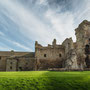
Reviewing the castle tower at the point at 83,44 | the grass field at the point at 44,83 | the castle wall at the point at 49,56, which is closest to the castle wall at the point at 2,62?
the castle wall at the point at 49,56

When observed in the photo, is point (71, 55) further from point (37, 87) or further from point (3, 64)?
point (3, 64)

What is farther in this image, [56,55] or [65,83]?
[56,55]

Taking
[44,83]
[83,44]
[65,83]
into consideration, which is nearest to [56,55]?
[83,44]

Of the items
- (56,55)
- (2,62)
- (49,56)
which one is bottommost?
(2,62)

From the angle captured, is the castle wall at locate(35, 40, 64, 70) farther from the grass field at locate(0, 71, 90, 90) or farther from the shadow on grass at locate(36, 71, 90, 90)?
the shadow on grass at locate(36, 71, 90, 90)

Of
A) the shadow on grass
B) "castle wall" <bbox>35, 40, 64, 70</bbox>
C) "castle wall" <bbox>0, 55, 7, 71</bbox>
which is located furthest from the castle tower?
"castle wall" <bbox>0, 55, 7, 71</bbox>

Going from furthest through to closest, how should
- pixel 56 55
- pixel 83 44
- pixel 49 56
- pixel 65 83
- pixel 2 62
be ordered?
pixel 2 62 → pixel 56 55 → pixel 49 56 → pixel 83 44 → pixel 65 83

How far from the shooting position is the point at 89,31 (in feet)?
84.0

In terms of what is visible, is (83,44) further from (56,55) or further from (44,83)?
(44,83)

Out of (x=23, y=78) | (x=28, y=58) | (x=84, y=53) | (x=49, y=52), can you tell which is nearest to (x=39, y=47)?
(x=49, y=52)

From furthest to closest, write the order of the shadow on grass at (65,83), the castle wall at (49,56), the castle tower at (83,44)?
the castle wall at (49,56) → the castle tower at (83,44) → the shadow on grass at (65,83)

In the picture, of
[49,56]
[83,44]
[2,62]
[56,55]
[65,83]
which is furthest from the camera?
[2,62]

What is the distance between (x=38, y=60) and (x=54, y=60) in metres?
4.87

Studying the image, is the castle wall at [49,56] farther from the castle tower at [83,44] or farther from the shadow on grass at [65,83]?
the shadow on grass at [65,83]
